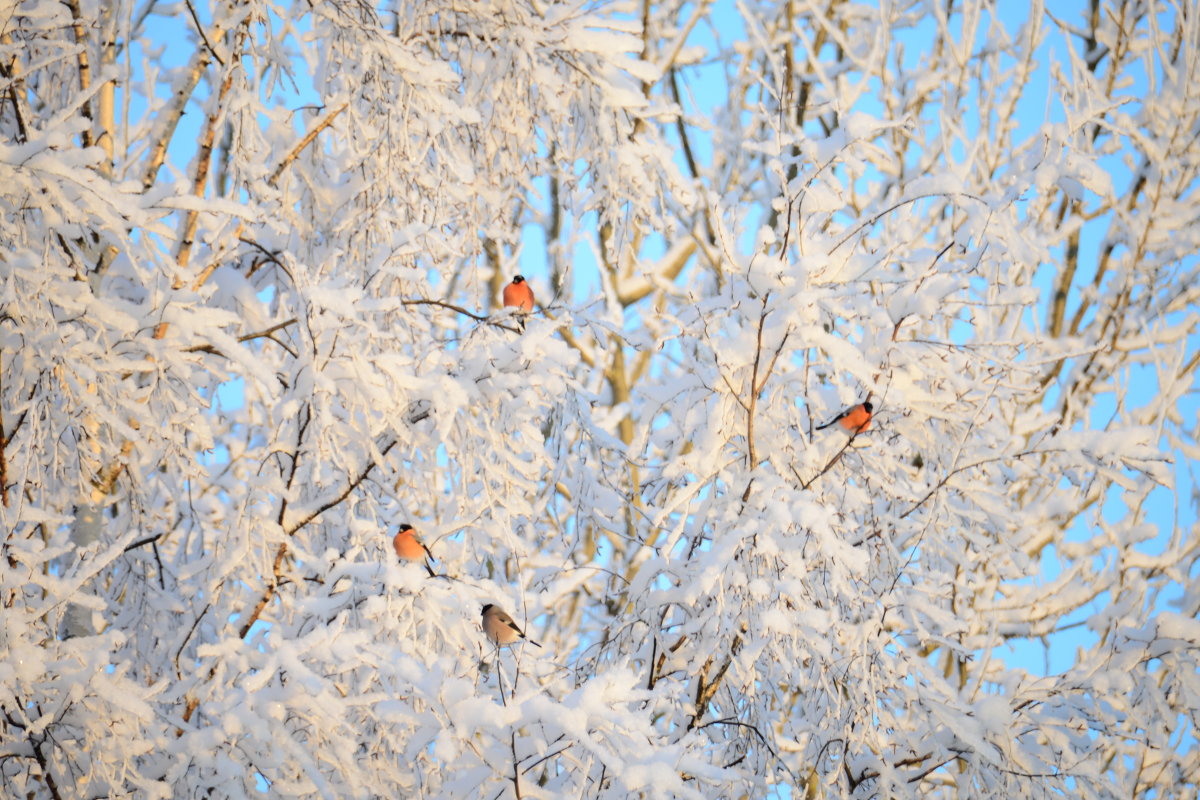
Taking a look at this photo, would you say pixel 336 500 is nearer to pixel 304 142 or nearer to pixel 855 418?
pixel 304 142

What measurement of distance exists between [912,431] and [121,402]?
7.78 ft

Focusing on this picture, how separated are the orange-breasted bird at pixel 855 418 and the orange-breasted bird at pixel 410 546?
1.32 meters

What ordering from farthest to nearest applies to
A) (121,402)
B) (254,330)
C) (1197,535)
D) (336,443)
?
(1197,535), (254,330), (336,443), (121,402)

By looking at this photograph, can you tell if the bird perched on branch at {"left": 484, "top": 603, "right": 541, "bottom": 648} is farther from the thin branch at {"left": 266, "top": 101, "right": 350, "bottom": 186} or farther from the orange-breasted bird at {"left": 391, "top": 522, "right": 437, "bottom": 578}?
the thin branch at {"left": 266, "top": 101, "right": 350, "bottom": 186}

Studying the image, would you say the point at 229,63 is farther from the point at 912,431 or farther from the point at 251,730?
the point at 912,431

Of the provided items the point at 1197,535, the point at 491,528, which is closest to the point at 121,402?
the point at 491,528

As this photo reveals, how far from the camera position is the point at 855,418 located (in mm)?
2918

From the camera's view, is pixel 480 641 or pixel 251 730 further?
pixel 480 641

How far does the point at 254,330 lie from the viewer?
345 cm

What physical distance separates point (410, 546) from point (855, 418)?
1440 mm

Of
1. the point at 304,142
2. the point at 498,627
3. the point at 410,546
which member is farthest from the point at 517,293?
the point at 498,627

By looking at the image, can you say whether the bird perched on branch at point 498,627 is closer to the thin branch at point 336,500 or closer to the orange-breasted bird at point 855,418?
the thin branch at point 336,500

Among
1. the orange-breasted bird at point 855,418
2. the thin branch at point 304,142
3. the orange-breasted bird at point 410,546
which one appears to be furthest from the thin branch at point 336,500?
the orange-breasted bird at point 855,418

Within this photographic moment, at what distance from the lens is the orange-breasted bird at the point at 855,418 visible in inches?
114
